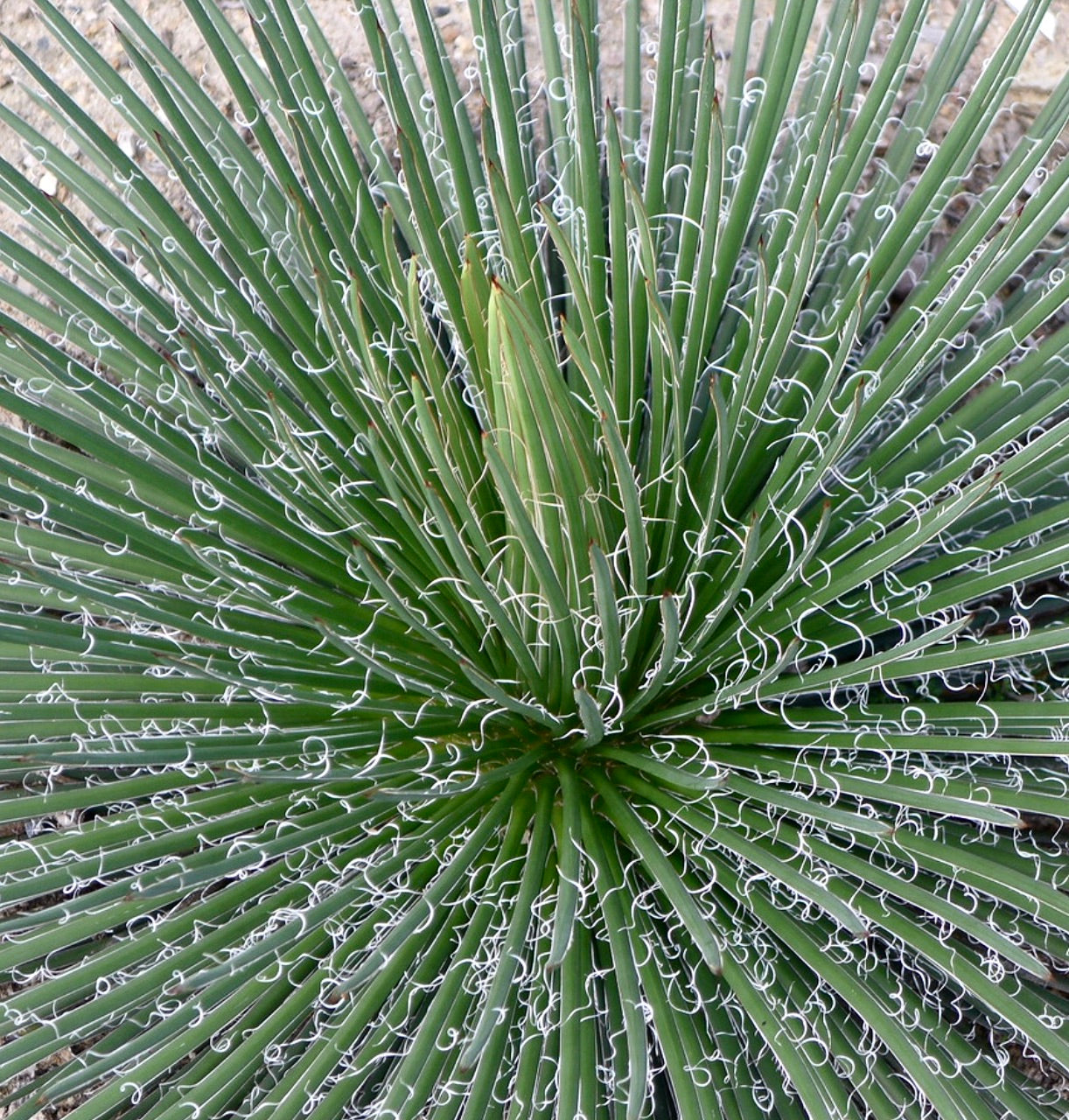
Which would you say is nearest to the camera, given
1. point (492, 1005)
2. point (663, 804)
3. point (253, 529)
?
point (492, 1005)

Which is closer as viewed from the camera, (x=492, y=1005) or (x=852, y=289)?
(x=492, y=1005)

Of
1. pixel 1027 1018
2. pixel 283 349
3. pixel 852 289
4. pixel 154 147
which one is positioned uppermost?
pixel 154 147

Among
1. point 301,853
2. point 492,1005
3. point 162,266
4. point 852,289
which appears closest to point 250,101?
point 162,266

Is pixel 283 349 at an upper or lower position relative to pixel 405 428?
upper

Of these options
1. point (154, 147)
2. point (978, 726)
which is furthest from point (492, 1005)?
point (154, 147)

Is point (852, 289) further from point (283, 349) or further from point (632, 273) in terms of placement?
point (283, 349)

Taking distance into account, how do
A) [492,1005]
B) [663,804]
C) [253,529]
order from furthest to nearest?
[253,529] < [663,804] < [492,1005]

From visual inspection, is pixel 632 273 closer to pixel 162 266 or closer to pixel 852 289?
pixel 852 289
